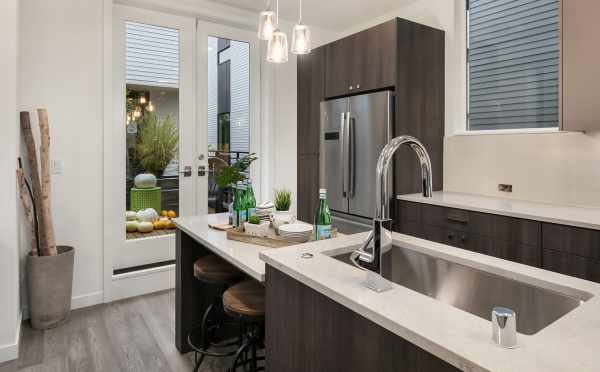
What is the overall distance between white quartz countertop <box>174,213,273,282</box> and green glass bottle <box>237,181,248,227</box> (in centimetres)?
11

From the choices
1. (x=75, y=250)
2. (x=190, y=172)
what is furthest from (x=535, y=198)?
(x=75, y=250)

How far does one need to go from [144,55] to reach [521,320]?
342 cm

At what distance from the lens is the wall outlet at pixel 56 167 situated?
2952 millimetres

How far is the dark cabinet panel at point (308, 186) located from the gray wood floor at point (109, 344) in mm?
1605

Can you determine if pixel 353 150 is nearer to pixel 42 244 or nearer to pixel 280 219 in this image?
pixel 280 219

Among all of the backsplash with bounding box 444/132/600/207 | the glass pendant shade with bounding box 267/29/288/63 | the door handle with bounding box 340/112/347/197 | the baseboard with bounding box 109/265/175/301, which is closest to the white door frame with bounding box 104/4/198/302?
the baseboard with bounding box 109/265/175/301

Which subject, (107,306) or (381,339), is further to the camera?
(107,306)

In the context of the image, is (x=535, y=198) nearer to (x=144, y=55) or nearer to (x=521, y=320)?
(x=521, y=320)

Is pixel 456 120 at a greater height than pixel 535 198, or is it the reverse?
pixel 456 120

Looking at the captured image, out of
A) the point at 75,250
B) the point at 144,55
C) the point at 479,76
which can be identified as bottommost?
the point at 75,250

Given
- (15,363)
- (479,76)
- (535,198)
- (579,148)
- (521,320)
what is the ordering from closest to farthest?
(521,320)
(15,363)
(579,148)
(535,198)
(479,76)

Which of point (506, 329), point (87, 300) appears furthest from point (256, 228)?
point (87, 300)

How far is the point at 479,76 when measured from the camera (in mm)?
3264

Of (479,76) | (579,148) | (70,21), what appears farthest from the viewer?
(479,76)
